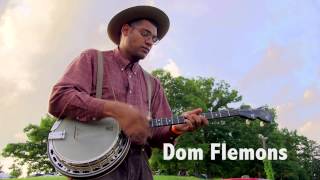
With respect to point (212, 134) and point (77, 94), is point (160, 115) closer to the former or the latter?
point (77, 94)

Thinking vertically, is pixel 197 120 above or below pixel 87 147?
above

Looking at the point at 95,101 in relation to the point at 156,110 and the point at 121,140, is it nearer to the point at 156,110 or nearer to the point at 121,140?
the point at 121,140

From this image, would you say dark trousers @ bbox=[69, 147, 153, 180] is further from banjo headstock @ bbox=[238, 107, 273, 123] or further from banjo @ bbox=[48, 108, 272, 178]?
banjo headstock @ bbox=[238, 107, 273, 123]

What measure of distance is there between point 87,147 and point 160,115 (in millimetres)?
834

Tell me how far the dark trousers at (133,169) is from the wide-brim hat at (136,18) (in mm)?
1205

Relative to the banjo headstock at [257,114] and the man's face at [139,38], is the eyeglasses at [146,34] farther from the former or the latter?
the banjo headstock at [257,114]

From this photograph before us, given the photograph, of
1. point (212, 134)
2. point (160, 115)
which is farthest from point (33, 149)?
point (160, 115)

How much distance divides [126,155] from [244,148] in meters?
50.3

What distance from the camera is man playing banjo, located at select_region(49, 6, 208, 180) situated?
11.3 feet

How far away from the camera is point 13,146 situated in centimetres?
5438

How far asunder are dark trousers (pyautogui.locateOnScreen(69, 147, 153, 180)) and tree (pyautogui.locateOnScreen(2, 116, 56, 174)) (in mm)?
51525

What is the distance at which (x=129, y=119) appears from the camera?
3375mm

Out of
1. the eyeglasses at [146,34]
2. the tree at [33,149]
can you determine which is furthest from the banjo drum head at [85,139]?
the tree at [33,149]

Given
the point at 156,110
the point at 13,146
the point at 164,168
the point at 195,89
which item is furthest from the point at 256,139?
the point at 156,110
